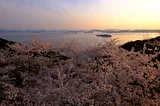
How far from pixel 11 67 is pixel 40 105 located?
845 cm

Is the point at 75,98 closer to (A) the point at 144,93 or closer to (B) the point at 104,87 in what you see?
(B) the point at 104,87

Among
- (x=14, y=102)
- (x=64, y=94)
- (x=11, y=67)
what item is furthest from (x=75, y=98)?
(x=11, y=67)

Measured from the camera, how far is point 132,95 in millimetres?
7895

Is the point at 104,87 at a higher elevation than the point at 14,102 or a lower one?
higher

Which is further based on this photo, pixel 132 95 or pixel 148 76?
pixel 148 76

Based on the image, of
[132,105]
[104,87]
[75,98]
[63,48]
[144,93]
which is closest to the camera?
[75,98]

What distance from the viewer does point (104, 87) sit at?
6.91 m

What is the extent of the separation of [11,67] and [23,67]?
1.03 metres

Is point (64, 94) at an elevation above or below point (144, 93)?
above

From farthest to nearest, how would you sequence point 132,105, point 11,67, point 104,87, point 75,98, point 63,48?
point 63,48
point 11,67
point 132,105
point 104,87
point 75,98

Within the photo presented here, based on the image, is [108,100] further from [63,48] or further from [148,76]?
[63,48]

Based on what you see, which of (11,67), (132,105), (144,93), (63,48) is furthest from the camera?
(63,48)

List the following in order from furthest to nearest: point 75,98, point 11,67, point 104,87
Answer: point 11,67, point 104,87, point 75,98

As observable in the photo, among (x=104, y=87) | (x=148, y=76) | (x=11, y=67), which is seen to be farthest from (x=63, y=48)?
(x=104, y=87)
